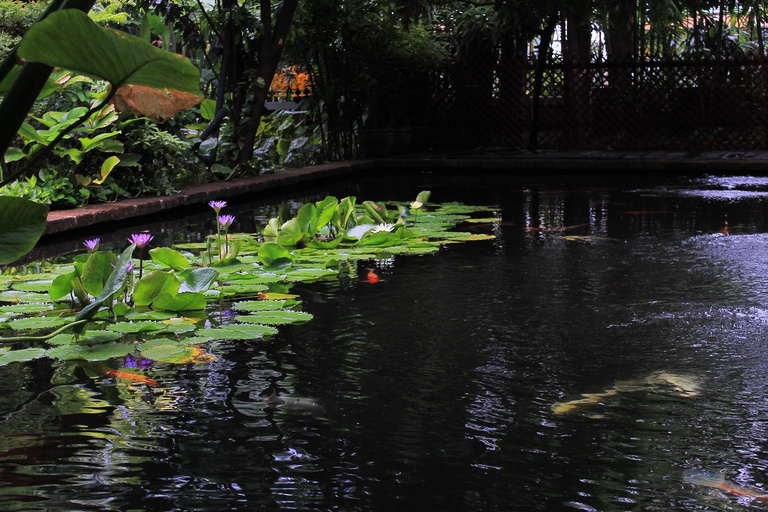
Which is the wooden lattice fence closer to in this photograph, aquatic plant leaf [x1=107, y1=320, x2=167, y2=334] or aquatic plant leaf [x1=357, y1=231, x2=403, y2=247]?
aquatic plant leaf [x1=357, y1=231, x2=403, y2=247]

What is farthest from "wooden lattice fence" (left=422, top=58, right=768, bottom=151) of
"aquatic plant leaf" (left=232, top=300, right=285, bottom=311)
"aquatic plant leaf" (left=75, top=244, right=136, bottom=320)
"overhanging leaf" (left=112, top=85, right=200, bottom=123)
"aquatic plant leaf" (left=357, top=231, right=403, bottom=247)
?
"overhanging leaf" (left=112, top=85, right=200, bottom=123)

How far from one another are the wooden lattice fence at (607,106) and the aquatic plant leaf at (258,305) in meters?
8.78

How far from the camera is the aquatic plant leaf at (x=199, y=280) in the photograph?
328 centimetres

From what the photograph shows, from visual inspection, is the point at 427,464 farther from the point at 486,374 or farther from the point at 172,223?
the point at 172,223

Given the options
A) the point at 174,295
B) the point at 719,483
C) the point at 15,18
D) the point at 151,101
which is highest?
the point at 15,18

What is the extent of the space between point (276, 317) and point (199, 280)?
1.42ft

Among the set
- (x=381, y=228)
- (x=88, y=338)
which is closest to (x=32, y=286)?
(x=88, y=338)

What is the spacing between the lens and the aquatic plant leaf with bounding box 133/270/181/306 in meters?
3.14

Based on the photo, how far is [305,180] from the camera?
8562 mm

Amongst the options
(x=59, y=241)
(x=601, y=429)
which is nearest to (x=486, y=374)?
(x=601, y=429)

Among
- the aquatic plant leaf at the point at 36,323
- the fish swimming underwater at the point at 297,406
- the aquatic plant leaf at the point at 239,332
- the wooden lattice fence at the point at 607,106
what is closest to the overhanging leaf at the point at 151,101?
the fish swimming underwater at the point at 297,406

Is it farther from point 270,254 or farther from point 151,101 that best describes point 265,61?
point 151,101

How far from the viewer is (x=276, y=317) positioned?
302cm

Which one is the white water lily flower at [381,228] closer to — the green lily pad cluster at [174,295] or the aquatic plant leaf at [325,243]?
the green lily pad cluster at [174,295]
